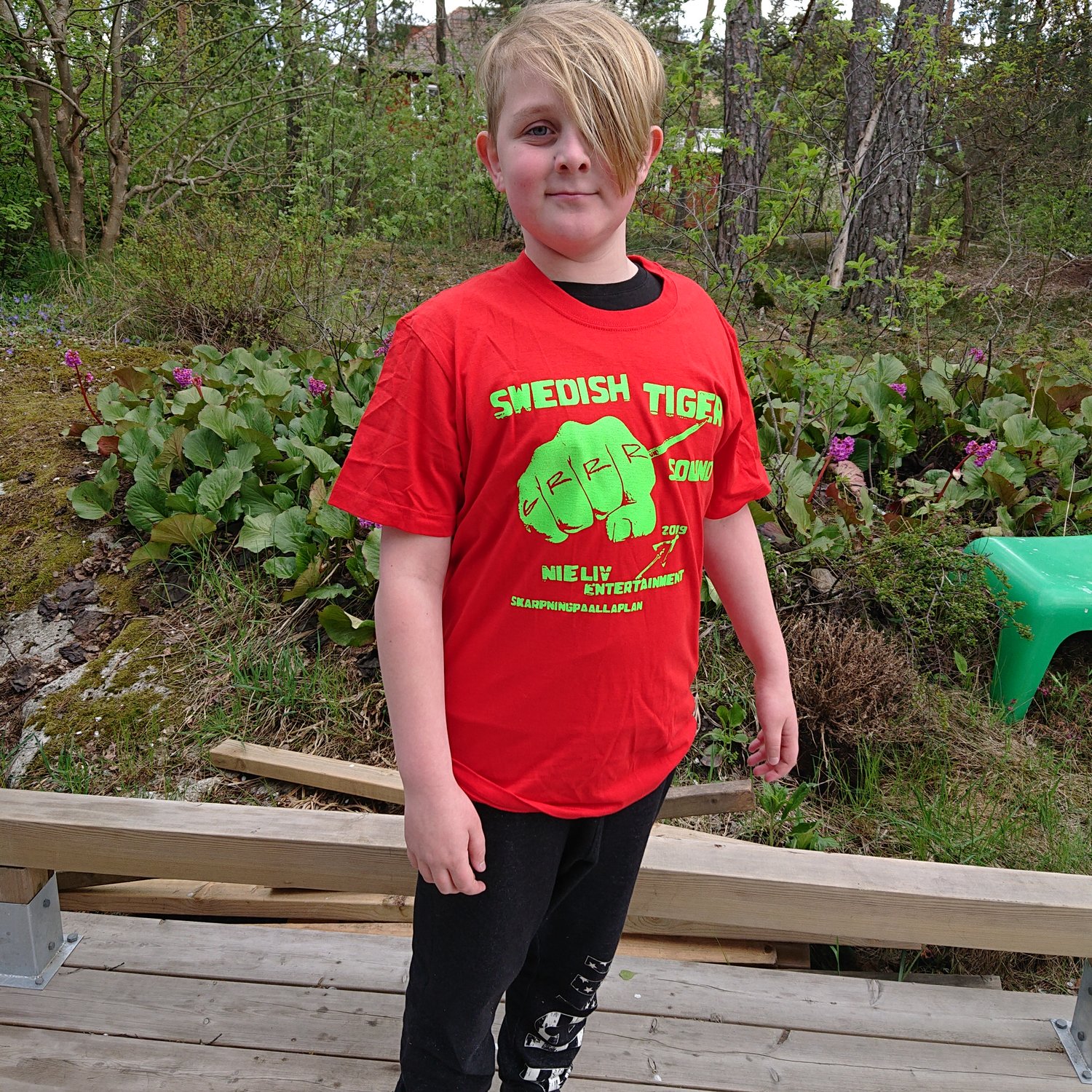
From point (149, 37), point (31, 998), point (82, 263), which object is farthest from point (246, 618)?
point (149, 37)

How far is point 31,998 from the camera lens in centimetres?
172

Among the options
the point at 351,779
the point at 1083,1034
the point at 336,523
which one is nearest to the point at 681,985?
the point at 1083,1034

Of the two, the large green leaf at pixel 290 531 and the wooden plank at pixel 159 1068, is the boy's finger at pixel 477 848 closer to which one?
the wooden plank at pixel 159 1068

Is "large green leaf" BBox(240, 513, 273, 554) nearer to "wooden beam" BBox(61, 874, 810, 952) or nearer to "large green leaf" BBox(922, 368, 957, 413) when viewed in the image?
"wooden beam" BBox(61, 874, 810, 952)

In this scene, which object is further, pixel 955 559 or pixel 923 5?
pixel 923 5

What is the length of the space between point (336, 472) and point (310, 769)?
1.17 metres

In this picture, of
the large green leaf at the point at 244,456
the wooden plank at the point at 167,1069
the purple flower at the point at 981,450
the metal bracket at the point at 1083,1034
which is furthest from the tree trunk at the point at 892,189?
the wooden plank at the point at 167,1069

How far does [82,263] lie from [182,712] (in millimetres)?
5203

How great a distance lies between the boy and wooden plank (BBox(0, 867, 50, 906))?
889 mm

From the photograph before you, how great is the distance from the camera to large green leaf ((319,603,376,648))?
2.78m

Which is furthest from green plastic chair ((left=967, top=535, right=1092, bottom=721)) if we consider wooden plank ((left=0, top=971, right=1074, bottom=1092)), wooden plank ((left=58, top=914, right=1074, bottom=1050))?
wooden plank ((left=0, top=971, right=1074, bottom=1092))

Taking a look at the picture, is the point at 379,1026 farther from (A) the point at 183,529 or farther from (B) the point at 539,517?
(A) the point at 183,529

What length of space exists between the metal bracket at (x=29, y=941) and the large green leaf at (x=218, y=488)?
160cm

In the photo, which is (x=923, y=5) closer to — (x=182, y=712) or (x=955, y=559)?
(x=955, y=559)
